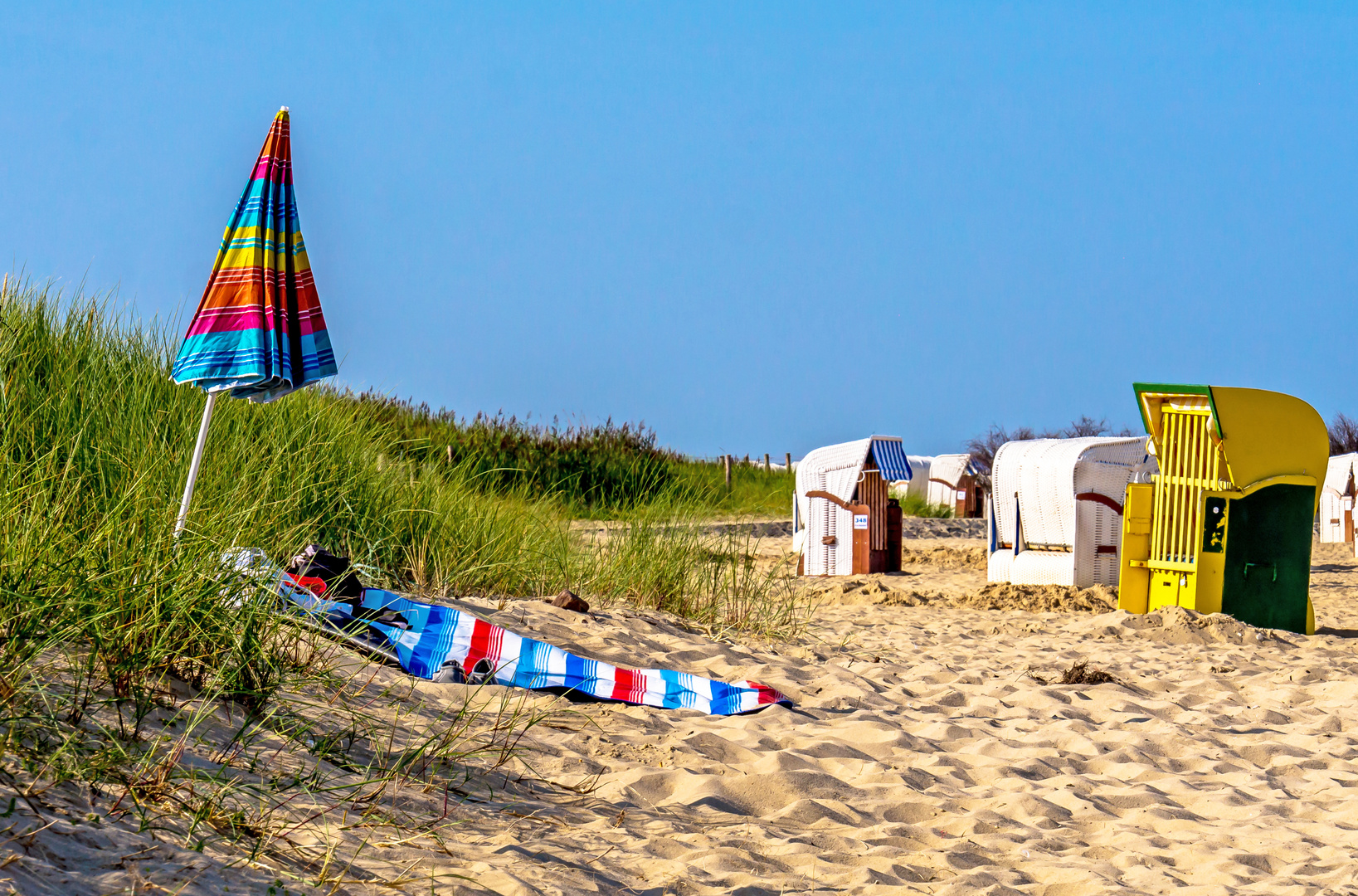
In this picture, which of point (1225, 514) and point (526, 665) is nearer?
point (526, 665)

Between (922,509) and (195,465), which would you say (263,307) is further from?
(922,509)

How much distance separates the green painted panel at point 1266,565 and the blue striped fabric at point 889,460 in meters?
3.84

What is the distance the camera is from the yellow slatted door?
24.6ft

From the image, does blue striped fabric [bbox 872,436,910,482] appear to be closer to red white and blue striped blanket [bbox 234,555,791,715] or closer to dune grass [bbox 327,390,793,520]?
dune grass [bbox 327,390,793,520]

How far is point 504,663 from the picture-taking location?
3.98 metres

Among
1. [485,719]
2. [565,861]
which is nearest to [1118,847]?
[565,861]

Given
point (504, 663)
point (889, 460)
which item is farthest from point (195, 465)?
point (889, 460)

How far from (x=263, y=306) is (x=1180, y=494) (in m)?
6.29

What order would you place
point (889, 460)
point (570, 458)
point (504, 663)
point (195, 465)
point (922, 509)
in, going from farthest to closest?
point (922, 509) < point (570, 458) < point (889, 460) < point (504, 663) < point (195, 465)

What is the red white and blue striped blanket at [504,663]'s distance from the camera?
3.90m

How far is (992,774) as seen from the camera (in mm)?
3572

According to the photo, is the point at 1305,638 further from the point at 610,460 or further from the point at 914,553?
the point at 610,460

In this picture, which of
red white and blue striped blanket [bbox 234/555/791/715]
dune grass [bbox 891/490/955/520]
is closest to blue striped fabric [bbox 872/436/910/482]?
red white and blue striped blanket [bbox 234/555/791/715]

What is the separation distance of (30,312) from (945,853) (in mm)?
6102
